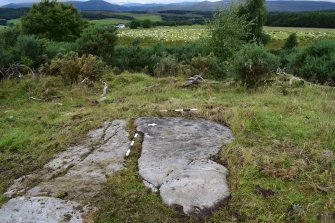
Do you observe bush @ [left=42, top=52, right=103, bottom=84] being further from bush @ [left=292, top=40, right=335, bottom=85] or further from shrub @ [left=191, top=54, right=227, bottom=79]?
bush @ [left=292, top=40, right=335, bottom=85]

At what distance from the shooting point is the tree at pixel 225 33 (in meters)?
21.8

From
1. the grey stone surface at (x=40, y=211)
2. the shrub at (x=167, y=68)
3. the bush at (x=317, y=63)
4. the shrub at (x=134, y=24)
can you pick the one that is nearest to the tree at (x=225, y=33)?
the bush at (x=317, y=63)

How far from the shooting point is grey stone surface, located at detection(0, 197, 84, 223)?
396 centimetres

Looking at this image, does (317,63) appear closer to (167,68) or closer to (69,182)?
(167,68)

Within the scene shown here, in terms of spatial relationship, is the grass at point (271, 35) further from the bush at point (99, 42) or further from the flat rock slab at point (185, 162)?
the flat rock slab at point (185, 162)

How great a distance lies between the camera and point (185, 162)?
505 centimetres

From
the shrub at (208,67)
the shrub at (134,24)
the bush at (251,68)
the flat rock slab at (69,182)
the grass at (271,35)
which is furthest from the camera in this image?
the shrub at (134,24)

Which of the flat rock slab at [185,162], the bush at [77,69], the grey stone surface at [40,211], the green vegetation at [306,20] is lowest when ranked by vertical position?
the green vegetation at [306,20]

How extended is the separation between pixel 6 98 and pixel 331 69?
8.97 meters

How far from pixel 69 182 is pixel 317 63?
371 inches

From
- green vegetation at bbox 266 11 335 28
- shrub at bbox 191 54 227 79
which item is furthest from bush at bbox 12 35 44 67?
green vegetation at bbox 266 11 335 28

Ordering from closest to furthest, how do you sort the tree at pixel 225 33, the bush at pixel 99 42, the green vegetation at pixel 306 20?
the bush at pixel 99 42, the tree at pixel 225 33, the green vegetation at pixel 306 20

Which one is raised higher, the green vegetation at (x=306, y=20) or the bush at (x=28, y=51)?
the bush at (x=28, y=51)

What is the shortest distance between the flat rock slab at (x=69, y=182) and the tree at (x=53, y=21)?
1031 inches
